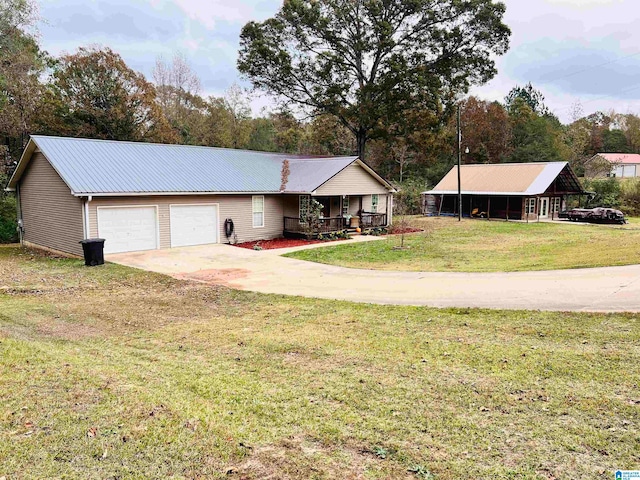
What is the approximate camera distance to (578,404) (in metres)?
4.64

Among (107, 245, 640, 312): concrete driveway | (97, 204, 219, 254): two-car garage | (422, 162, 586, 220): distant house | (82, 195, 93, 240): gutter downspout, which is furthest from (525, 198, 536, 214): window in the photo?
(82, 195, 93, 240): gutter downspout

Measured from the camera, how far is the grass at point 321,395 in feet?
11.9

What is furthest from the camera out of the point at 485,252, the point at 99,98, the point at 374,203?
the point at 99,98

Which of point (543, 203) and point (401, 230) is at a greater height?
point (543, 203)

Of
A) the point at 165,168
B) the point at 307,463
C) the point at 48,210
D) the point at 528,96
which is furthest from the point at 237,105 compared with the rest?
the point at 528,96

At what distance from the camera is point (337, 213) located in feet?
84.0

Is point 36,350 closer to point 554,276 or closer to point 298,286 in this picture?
point 298,286

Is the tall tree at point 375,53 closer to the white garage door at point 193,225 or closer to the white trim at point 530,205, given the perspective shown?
the white trim at point 530,205

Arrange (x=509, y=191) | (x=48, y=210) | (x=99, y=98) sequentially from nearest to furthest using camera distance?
(x=48, y=210), (x=99, y=98), (x=509, y=191)

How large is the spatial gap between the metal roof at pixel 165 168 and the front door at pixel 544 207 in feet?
59.3

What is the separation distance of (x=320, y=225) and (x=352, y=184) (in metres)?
3.31

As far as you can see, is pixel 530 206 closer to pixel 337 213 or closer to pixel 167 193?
pixel 337 213

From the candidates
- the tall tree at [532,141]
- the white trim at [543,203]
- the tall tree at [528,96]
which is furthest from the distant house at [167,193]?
the tall tree at [528,96]

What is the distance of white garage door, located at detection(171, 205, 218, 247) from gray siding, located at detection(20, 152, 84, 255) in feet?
11.8
